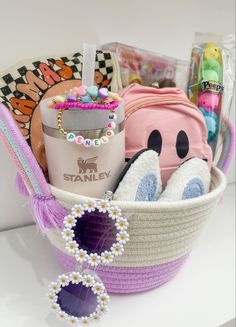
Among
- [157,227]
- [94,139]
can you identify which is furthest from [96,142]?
[157,227]

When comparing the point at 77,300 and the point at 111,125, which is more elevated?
the point at 111,125

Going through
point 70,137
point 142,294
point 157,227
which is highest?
point 70,137

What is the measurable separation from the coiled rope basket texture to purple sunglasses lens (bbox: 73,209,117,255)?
2cm

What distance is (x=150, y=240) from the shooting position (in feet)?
1.25

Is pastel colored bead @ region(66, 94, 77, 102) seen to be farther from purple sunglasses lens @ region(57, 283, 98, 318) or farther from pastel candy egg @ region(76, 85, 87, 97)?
purple sunglasses lens @ region(57, 283, 98, 318)

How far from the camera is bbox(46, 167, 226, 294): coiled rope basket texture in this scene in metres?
0.36

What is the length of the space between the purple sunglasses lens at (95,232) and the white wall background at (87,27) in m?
0.22

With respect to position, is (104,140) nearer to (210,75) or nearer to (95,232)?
(95,232)

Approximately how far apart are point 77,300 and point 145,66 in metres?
0.37

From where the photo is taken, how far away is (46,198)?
1.20 feet

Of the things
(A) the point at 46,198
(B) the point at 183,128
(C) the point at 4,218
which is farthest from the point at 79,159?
(C) the point at 4,218

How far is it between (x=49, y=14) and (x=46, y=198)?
0.96 ft

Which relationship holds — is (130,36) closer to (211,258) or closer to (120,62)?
(120,62)

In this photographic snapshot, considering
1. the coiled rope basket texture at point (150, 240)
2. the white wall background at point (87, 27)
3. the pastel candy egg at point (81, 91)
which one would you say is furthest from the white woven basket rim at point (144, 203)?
the white wall background at point (87, 27)
